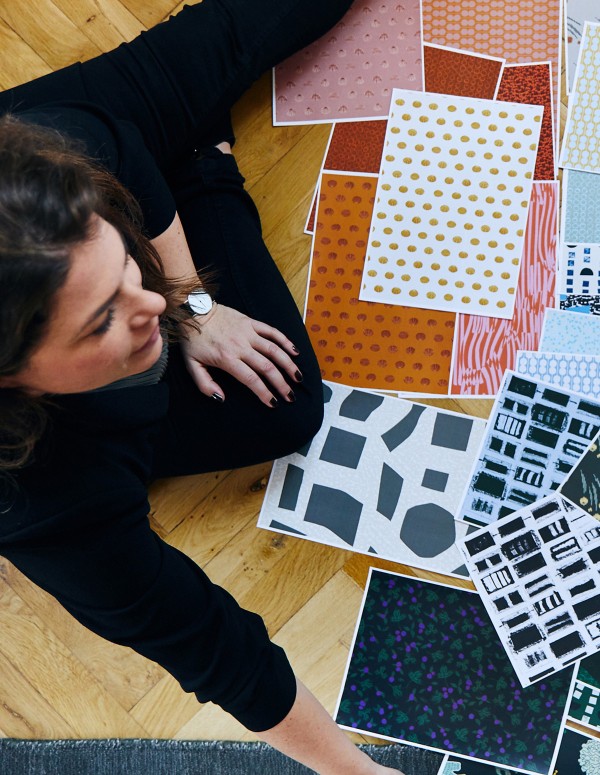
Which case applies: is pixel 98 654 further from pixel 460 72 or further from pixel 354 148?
pixel 460 72

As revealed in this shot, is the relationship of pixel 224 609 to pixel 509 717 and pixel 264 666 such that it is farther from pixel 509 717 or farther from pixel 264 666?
pixel 509 717

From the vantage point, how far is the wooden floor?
3.59 ft

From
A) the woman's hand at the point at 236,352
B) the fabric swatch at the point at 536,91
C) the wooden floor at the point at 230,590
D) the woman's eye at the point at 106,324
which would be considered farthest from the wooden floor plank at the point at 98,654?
the fabric swatch at the point at 536,91

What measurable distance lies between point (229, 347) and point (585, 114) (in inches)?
25.0

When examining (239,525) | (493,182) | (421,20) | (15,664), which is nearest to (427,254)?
(493,182)

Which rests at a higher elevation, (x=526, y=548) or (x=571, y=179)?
(x=571, y=179)

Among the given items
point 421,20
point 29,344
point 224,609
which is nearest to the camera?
point 29,344

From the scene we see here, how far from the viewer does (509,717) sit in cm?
105

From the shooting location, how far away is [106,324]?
2.02 feet

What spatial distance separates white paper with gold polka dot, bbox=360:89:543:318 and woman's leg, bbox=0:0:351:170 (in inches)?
8.7

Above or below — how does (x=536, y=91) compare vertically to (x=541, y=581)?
above

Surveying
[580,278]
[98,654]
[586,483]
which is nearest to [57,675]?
[98,654]

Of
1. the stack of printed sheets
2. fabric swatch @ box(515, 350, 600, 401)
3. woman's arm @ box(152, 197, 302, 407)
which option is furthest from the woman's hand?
fabric swatch @ box(515, 350, 600, 401)

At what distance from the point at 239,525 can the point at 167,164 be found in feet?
1.71
